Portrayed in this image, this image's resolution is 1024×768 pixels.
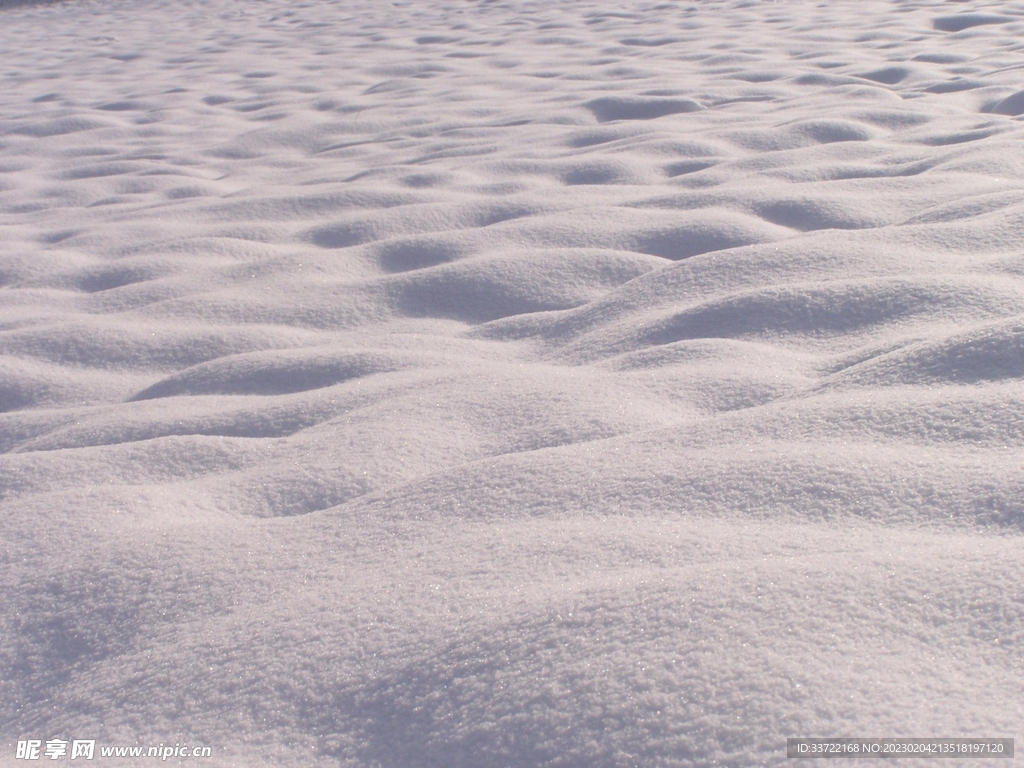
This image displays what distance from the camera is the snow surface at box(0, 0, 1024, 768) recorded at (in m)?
0.69

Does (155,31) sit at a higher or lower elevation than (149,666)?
higher

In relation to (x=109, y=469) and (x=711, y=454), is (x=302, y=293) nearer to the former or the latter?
(x=109, y=469)

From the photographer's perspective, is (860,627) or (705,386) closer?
(860,627)

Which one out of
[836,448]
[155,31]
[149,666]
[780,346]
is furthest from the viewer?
[155,31]

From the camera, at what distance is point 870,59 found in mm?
3301

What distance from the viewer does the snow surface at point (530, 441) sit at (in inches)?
27.2

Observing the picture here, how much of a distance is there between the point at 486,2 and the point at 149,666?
5.43 m

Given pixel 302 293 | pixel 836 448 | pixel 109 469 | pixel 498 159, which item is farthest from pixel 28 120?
pixel 836 448

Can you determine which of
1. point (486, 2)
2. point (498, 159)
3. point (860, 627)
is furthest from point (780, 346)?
point (486, 2)

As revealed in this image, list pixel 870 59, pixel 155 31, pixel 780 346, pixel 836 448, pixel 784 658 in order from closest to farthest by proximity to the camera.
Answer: pixel 784 658 → pixel 836 448 → pixel 780 346 → pixel 870 59 → pixel 155 31

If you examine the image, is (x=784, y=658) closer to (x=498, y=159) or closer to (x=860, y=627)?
(x=860, y=627)

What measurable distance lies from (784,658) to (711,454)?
1.18 feet

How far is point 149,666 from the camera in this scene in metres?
0.82

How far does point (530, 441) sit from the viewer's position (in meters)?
1.13
